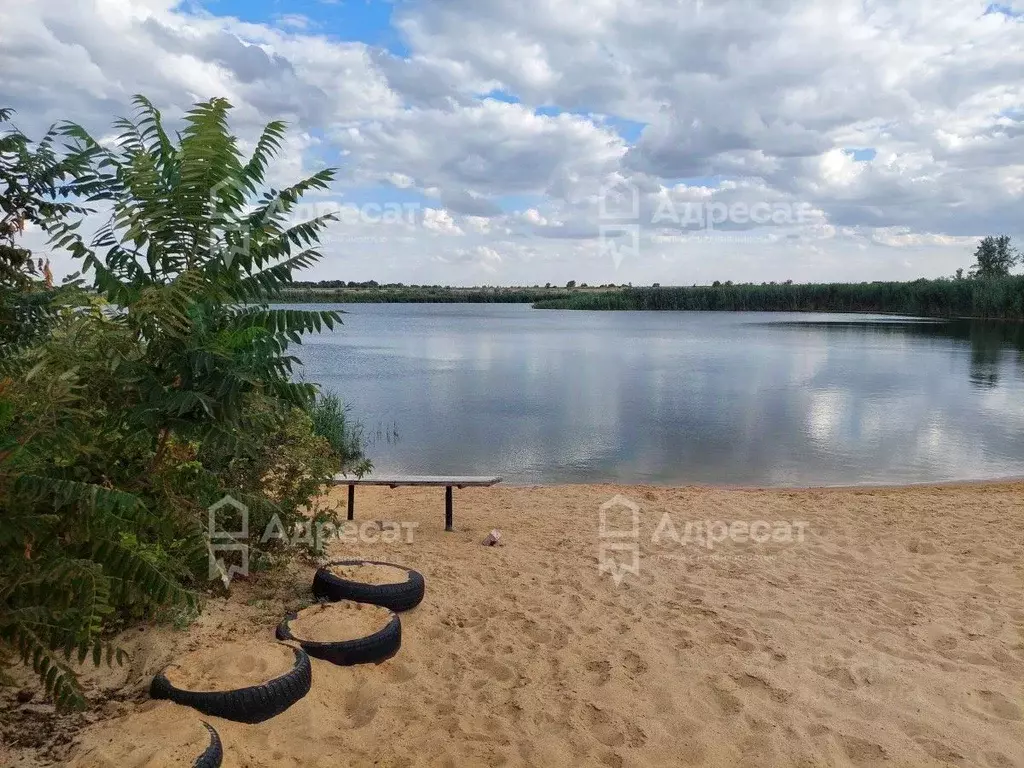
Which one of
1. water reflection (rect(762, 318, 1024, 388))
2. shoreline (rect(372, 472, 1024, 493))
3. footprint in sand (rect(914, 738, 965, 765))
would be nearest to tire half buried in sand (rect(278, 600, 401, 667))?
footprint in sand (rect(914, 738, 965, 765))

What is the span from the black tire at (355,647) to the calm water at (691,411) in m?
8.62

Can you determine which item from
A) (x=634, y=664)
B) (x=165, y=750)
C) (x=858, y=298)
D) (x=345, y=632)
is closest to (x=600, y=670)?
(x=634, y=664)

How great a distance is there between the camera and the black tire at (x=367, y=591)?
16.7ft

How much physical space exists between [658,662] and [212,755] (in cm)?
270

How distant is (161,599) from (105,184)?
7.71 feet

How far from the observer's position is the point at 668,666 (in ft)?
Result: 15.3

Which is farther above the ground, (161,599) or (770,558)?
(161,599)

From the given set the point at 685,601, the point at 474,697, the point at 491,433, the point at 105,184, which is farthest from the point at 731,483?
the point at 105,184

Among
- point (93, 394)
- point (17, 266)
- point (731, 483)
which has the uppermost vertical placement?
point (17, 266)

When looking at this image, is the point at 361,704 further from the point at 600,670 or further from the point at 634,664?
the point at 634,664

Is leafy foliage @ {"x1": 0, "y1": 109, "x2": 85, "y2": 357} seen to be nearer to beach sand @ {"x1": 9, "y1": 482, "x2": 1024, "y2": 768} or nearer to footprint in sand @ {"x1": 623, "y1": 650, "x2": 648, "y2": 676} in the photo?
beach sand @ {"x1": 9, "y1": 482, "x2": 1024, "y2": 768}

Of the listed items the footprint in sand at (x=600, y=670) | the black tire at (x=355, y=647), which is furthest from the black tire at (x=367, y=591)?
the footprint in sand at (x=600, y=670)

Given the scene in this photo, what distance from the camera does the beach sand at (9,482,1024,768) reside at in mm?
3715

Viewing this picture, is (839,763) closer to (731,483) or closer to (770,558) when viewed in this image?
(770,558)
